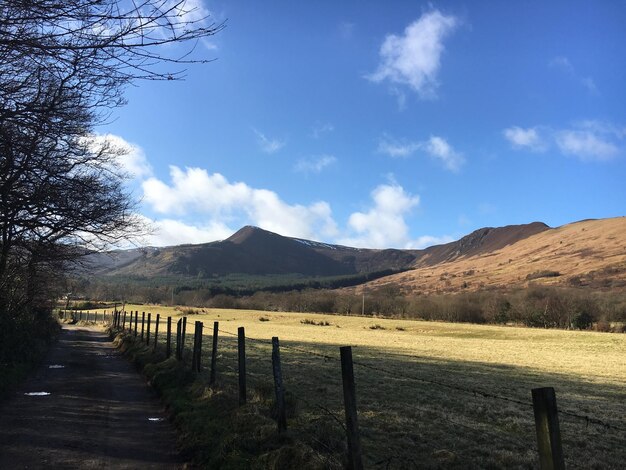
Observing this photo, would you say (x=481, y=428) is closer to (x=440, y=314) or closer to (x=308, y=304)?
(x=440, y=314)

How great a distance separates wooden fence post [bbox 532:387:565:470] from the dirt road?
16.3ft

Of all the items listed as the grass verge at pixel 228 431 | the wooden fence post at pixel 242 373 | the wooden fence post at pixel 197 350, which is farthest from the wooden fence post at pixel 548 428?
the wooden fence post at pixel 197 350

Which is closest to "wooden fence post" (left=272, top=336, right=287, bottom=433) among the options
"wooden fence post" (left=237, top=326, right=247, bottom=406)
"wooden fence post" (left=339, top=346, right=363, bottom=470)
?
"wooden fence post" (left=237, top=326, right=247, bottom=406)

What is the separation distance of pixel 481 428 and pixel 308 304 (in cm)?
11590

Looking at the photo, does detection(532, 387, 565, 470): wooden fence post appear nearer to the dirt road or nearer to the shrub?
the dirt road

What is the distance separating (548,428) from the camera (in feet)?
12.1

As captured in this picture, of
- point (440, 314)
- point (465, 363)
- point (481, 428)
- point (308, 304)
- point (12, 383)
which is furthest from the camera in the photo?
point (308, 304)

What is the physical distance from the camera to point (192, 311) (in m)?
101

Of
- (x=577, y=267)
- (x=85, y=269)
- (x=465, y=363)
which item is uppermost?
(x=577, y=267)

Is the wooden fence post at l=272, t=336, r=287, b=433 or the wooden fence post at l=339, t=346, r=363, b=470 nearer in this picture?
the wooden fence post at l=339, t=346, r=363, b=470

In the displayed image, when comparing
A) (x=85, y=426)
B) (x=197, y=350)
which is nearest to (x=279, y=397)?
(x=85, y=426)

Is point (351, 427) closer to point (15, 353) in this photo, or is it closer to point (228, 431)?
point (228, 431)

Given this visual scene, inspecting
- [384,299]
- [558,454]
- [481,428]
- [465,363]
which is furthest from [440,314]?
[558,454]

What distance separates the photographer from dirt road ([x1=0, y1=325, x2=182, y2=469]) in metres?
6.83
